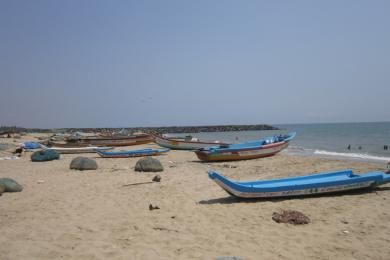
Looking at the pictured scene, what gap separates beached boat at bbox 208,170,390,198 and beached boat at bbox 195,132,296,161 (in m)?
7.20

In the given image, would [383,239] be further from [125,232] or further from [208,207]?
[125,232]

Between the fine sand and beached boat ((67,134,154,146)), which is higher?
beached boat ((67,134,154,146))

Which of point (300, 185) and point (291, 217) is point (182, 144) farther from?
point (291, 217)

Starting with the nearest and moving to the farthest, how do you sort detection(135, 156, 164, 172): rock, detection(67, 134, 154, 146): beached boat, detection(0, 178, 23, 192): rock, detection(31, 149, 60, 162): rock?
detection(0, 178, 23, 192): rock < detection(135, 156, 164, 172): rock < detection(31, 149, 60, 162): rock < detection(67, 134, 154, 146): beached boat

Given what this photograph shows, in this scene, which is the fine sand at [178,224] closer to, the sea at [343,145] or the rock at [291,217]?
the rock at [291,217]

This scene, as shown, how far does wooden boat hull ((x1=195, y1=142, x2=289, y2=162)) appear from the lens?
600 inches

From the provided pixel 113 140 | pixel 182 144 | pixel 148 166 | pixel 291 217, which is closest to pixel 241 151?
pixel 148 166

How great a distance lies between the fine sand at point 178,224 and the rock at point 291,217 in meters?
0.14

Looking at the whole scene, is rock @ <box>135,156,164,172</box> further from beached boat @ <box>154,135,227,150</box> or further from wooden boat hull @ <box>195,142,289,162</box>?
beached boat @ <box>154,135,227,150</box>

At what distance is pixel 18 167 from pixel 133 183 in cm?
676

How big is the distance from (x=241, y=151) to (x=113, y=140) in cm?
1469

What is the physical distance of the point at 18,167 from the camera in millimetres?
12977

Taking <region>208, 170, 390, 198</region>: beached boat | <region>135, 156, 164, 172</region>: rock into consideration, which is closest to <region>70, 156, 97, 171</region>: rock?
<region>135, 156, 164, 172</region>: rock

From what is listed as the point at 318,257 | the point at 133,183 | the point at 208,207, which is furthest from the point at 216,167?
the point at 318,257
